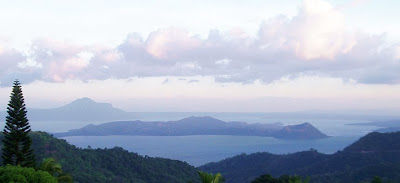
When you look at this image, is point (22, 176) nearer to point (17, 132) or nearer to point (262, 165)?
point (17, 132)

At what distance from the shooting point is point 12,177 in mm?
15805

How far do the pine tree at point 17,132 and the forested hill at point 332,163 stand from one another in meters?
50.3

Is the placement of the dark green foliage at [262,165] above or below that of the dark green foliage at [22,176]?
below

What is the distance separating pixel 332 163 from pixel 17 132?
249 feet

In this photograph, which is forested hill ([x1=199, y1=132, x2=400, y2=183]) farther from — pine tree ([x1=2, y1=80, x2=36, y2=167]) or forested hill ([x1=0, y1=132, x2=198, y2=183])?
pine tree ([x1=2, y1=80, x2=36, y2=167])

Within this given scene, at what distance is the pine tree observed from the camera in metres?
22.0

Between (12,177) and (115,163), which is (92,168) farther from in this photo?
(12,177)

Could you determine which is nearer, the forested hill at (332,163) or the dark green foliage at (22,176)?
the dark green foliage at (22,176)

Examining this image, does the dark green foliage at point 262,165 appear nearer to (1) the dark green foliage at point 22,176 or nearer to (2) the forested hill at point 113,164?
(2) the forested hill at point 113,164

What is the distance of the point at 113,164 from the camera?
230 feet

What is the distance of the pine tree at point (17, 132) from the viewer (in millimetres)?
21953

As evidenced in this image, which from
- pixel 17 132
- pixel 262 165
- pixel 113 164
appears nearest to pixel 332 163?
pixel 262 165

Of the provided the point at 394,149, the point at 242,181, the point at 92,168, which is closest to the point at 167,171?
the point at 92,168

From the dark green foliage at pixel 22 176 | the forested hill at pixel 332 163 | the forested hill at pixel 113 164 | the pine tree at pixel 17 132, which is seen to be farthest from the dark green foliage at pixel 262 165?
the dark green foliage at pixel 22 176
